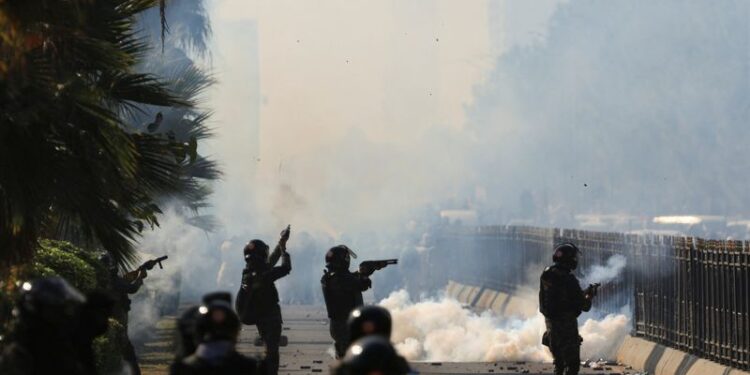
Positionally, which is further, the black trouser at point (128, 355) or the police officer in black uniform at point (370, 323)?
the black trouser at point (128, 355)

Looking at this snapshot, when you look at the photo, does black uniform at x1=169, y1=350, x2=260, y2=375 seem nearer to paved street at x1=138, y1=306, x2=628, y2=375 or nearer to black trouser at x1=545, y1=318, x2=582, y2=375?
black trouser at x1=545, y1=318, x2=582, y2=375

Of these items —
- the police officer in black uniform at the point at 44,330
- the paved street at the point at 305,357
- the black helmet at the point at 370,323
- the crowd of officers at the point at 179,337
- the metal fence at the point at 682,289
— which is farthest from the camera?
the paved street at the point at 305,357

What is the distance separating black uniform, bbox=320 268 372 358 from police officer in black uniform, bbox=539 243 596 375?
1.83 m

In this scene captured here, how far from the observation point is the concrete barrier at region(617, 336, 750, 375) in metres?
19.8

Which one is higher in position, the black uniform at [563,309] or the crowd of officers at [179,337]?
the crowd of officers at [179,337]

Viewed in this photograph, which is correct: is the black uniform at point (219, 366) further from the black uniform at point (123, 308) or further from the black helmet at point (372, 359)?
the black uniform at point (123, 308)

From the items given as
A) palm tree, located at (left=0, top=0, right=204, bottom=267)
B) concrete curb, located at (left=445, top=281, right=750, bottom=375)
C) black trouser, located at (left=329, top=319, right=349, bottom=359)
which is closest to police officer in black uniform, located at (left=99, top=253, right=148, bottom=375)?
black trouser, located at (left=329, top=319, right=349, bottom=359)

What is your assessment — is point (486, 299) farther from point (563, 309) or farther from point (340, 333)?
point (340, 333)

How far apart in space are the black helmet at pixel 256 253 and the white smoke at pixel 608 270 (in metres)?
8.17

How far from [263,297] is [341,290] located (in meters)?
0.84

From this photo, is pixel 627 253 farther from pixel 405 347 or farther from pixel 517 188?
pixel 517 188

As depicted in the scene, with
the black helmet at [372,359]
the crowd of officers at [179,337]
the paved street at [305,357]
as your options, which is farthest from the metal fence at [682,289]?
the black helmet at [372,359]

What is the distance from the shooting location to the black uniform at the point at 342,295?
18.2 m

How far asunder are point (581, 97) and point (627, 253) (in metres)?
40.0
